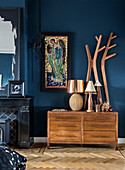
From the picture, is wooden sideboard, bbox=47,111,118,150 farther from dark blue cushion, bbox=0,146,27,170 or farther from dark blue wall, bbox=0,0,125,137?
dark blue cushion, bbox=0,146,27,170

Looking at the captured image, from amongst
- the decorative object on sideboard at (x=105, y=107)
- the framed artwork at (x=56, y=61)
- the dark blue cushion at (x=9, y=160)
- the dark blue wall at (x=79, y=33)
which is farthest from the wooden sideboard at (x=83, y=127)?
the dark blue cushion at (x=9, y=160)

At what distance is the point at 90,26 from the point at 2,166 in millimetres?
3257

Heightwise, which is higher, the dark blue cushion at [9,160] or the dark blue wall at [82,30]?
the dark blue wall at [82,30]

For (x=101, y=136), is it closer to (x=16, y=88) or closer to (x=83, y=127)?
(x=83, y=127)

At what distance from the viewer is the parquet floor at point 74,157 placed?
2877 millimetres

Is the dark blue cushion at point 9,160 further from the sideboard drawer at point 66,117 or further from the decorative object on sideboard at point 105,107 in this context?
the decorative object on sideboard at point 105,107

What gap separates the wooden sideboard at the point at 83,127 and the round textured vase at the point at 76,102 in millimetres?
185

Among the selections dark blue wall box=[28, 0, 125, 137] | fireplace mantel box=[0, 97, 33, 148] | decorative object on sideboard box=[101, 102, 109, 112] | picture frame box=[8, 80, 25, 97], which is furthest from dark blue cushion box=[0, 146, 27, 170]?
dark blue wall box=[28, 0, 125, 137]

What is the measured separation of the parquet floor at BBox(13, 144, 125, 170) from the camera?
2877mm

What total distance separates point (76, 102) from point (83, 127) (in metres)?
0.47

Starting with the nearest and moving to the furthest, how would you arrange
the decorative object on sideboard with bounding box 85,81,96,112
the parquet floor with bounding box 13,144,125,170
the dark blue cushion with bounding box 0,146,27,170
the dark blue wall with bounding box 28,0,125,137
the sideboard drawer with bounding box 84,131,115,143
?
the dark blue cushion with bounding box 0,146,27,170 → the parquet floor with bounding box 13,144,125,170 → the sideboard drawer with bounding box 84,131,115,143 → the decorative object on sideboard with bounding box 85,81,96,112 → the dark blue wall with bounding box 28,0,125,137

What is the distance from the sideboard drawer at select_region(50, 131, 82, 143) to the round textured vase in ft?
1.47

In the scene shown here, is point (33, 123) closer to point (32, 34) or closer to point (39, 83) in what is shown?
point (39, 83)

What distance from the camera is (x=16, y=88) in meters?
3.77
